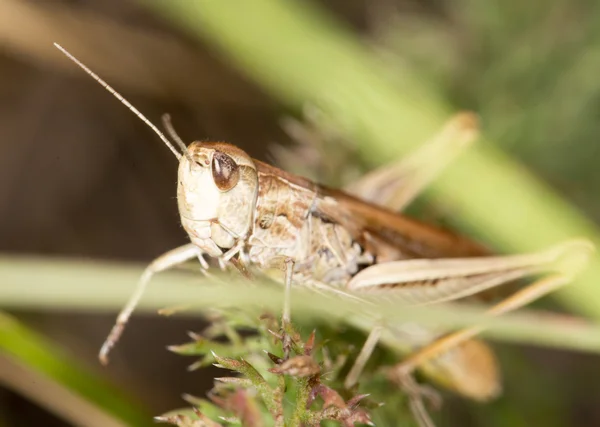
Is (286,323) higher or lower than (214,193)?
lower

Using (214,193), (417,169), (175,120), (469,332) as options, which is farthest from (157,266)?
(175,120)

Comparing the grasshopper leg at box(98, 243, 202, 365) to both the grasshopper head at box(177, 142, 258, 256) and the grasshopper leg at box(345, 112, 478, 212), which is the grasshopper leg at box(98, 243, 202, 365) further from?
the grasshopper leg at box(345, 112, 478, 212)

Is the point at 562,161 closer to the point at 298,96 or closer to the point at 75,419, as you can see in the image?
the point at 298,96

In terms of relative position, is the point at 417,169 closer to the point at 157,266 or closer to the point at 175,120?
the point at 157,266

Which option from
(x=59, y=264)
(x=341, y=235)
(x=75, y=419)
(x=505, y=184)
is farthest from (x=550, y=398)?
(x=59, y=264)

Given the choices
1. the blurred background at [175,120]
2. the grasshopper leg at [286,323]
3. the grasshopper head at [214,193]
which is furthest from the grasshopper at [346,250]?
the blurred background at [175,120]

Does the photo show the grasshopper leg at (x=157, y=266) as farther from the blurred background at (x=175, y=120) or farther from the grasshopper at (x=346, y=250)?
the blurred background at (x=175, y=120)

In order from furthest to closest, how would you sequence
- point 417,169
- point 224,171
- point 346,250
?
point 417,169, point 346,250, point 224,171
